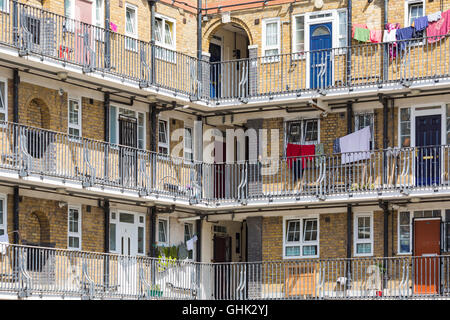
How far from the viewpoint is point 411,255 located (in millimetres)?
34062

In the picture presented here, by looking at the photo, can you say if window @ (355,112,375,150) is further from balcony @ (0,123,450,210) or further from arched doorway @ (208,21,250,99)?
arched doorway @ (208,21,250,99)

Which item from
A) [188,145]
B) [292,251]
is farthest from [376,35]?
[292,251]

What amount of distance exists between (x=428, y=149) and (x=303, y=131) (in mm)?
4298

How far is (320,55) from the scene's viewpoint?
117 ft

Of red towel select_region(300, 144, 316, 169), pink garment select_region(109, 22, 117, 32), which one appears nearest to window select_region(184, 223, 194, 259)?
red towel select_region(300, 144, 316, 169)

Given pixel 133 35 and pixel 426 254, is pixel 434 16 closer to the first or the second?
pixel 426 254

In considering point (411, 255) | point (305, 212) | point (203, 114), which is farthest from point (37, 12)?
point (411, 255)

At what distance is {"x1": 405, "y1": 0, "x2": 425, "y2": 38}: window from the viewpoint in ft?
113

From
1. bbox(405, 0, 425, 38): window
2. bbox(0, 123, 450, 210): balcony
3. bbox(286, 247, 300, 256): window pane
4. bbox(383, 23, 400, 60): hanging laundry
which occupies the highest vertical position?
bbox(405, 0, 425, 38): window

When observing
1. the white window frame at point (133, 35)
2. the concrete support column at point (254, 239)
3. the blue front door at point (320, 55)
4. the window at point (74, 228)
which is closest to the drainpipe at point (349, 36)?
the blue front door at point (320, 55)

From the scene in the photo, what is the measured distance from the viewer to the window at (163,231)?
119 feet

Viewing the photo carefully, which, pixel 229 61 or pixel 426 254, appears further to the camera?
pixel 229 61

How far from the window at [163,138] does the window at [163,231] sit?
7.21 ft

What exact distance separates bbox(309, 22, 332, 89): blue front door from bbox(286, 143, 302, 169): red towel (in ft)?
6.47
